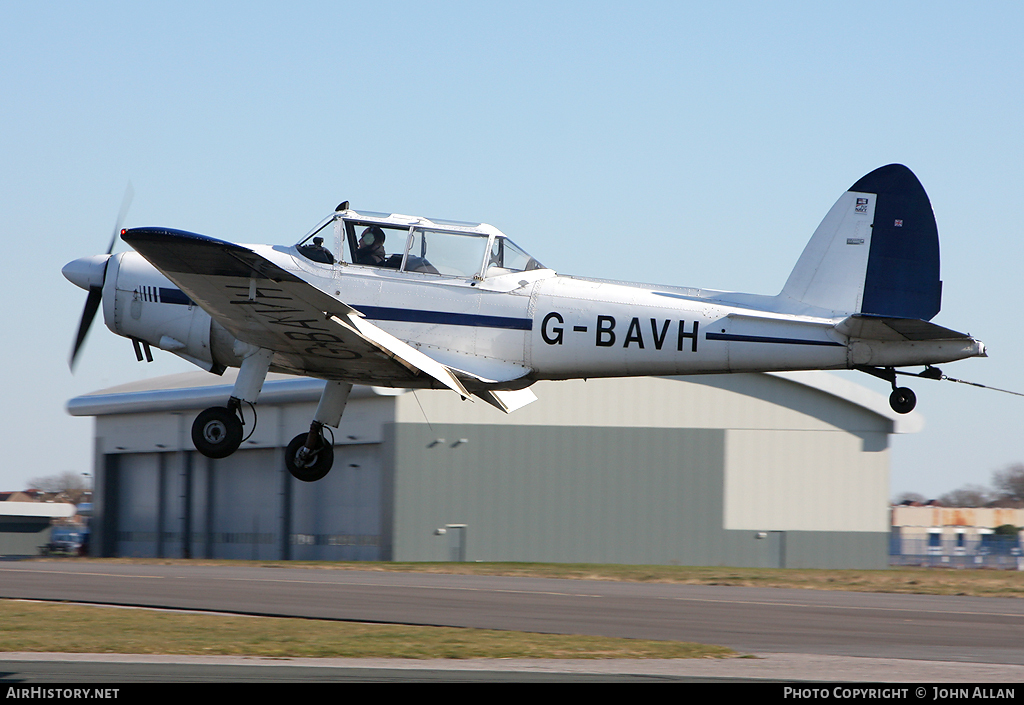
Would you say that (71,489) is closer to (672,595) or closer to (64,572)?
(64,572)

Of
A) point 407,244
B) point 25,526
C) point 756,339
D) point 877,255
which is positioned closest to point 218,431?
point 407,244

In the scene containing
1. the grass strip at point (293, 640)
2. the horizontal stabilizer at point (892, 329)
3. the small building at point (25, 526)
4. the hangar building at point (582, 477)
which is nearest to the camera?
the grass strip at point (293, 640)

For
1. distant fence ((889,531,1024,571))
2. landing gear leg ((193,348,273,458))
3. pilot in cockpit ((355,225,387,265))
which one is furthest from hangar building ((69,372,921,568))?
pilot in cockpit ((355,225,387,265))

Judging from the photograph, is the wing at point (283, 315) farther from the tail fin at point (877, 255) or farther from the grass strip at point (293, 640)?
the tail fin at point (877, 255)

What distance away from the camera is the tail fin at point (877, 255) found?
13156 millimetres

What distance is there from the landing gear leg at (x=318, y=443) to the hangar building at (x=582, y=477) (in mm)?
17065

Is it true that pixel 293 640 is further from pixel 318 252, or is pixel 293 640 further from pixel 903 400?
pixel 903 400

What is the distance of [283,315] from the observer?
41.4ft

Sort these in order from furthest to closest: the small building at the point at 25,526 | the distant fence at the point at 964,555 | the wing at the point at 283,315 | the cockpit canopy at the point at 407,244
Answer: the small building at the point at 25,526, the distant fence at the point at 964,555, the cockpit canopy at the point at 407,244, the wing at the point at 283,315

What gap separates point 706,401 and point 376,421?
984cm

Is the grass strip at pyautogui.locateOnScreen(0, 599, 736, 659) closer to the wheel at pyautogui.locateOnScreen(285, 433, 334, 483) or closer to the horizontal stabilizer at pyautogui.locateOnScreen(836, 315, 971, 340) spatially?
the wheel at pyautogui.locateOnScreen(285, 433, 334, 483)

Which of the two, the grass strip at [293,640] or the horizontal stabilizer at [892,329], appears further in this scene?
the horizontal stabilizer at [892,329]

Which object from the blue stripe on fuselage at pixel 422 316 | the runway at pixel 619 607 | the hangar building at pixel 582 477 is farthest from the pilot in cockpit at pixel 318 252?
the hangar building at pixel 582 477
